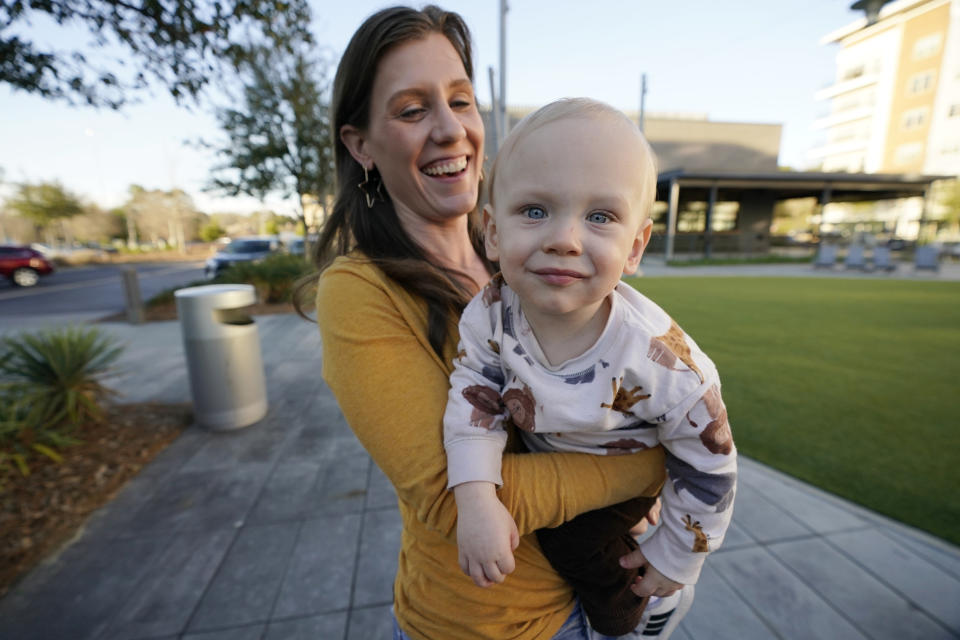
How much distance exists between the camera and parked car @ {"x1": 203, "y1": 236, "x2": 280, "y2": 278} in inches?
637

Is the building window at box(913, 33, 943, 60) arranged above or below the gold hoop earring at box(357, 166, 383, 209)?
above

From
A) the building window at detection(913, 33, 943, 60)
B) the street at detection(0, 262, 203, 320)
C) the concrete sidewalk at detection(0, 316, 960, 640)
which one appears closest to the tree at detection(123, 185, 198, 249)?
the street at detection(0, 262, 203, 320)

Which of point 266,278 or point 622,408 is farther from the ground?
point 622,408

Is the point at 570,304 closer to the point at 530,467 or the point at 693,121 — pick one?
the point at 530,467

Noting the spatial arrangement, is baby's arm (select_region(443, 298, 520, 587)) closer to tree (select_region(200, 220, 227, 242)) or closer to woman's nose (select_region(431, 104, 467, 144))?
woman's nose (select_region(431, 104, 467, 144))

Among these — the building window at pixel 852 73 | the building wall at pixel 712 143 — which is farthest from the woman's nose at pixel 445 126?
the building window at pixel 852 73

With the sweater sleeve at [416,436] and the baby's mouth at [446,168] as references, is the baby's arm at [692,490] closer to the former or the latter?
the sweater sleeve at [416,436]

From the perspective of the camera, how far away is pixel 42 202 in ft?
113

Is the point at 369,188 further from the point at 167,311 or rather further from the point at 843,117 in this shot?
the point at 843,117

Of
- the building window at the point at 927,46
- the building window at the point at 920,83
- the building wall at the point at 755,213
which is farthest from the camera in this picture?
the building window at the point at 920,83

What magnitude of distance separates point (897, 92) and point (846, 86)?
964 centimetres

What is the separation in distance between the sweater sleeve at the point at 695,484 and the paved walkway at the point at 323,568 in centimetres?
177

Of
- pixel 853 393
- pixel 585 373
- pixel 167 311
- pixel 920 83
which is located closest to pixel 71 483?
pixel 585 373

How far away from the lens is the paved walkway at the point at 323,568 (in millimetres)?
2320
